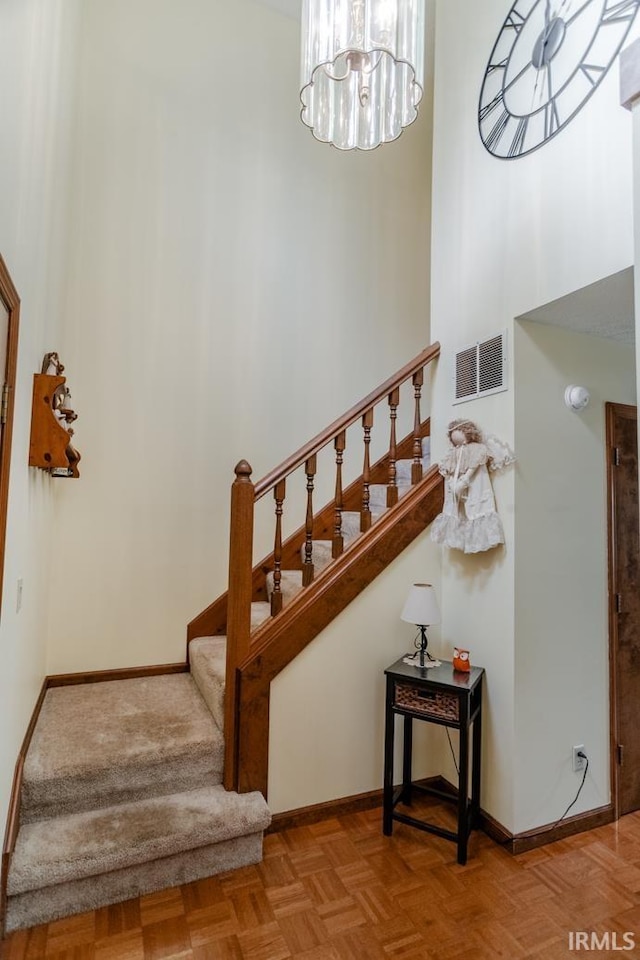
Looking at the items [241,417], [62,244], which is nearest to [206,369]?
[241,417]

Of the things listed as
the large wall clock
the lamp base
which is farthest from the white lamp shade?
the large wall clock

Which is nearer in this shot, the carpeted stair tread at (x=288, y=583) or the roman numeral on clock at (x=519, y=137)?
the roman numeral on clock at (x=519, y=137)

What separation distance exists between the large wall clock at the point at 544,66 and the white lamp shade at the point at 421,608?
2.06 m

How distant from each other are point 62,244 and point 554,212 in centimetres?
250

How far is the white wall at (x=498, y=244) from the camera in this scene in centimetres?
190

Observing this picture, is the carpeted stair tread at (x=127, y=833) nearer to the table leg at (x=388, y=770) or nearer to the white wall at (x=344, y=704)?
the white wall at (x=344, y=704)

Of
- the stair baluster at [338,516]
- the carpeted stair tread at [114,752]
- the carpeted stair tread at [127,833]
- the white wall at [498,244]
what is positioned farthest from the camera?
the stair baluster at [338,516]

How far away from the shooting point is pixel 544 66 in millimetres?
2176

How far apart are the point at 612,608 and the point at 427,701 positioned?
1.06 metres

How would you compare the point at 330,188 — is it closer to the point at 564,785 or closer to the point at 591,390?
Answer: the point at 591,390

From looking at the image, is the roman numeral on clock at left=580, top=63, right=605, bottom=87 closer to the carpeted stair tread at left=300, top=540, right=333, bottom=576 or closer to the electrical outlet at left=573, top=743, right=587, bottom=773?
the carpeted stair tread at left=300, top=540, right=333, bottom=576

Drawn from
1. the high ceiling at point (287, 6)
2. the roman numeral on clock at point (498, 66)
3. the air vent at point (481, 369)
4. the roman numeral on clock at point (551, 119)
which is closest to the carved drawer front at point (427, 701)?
the air vent at point (481, 369)

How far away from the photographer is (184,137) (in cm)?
327

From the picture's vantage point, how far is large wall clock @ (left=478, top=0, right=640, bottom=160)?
192 centimetres
